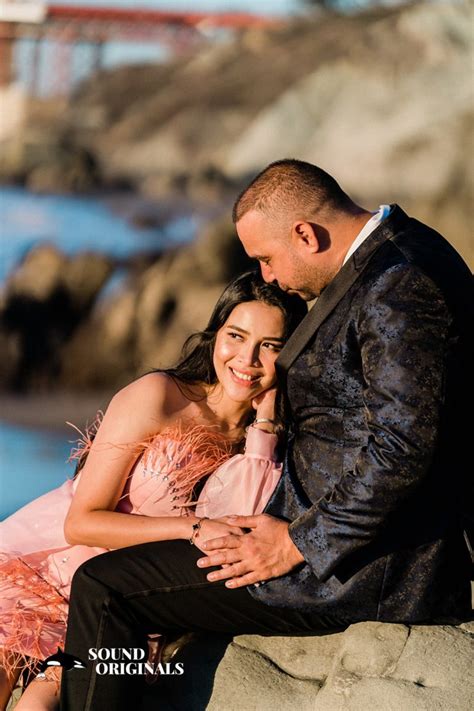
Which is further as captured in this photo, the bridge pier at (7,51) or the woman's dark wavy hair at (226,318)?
the bridge pier at (7,51)

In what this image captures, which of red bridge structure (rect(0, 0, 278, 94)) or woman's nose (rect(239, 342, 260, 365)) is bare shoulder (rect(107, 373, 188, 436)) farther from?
red bridge structure (rect(0, 0, 278, 94))

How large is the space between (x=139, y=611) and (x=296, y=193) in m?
1.02

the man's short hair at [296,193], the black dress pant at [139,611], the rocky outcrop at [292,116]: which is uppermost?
the rocky outcrop at [292,116]

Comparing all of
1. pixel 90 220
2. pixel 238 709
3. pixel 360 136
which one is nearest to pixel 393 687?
pixel 238 709

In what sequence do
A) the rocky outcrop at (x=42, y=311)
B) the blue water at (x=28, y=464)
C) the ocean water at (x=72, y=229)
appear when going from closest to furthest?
the blue water at (x=28, y=464)
the rocky outcrop at (x=42, y=311)
the ocean water at (x=72, y=229)

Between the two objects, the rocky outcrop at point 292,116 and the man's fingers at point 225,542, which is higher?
the rocky outcrop at point 292,116

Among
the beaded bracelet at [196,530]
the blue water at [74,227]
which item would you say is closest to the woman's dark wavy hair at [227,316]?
the beaded bracelet at [196,530]

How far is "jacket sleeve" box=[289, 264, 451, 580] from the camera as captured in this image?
2363mm

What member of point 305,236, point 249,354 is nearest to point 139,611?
point 249,354

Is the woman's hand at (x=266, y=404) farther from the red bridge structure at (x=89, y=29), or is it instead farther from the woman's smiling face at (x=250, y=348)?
the red bridge structure at (x=89, y=29)

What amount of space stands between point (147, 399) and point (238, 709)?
2.50ft

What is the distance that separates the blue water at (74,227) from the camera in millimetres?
16031

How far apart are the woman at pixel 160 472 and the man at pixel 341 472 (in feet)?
0.50

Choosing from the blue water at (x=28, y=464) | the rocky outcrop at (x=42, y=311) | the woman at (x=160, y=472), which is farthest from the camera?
the rocky outcrop at (x=42, y=311)
